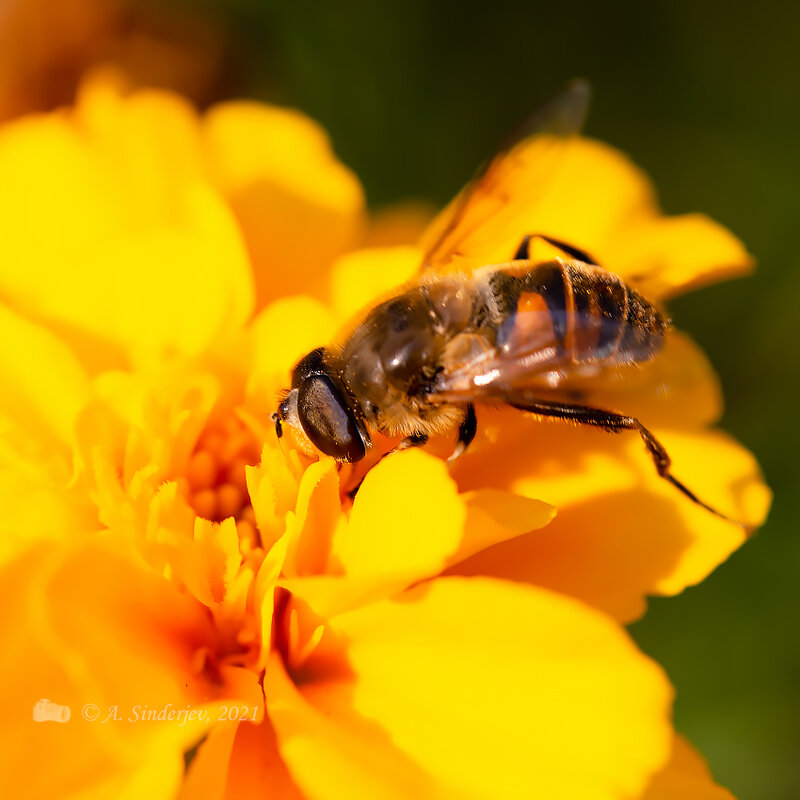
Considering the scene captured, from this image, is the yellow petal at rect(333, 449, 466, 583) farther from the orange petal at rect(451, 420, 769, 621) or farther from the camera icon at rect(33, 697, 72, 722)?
the camera icon at rect(33, 697, 72, 722)

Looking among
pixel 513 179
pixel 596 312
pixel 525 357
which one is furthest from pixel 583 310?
pixel 513 179

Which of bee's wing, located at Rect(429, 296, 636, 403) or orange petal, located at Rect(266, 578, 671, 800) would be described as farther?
bee's wing, located at Rect(429, 296, 636, 403)

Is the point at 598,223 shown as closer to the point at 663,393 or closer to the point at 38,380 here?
the point at 663,393

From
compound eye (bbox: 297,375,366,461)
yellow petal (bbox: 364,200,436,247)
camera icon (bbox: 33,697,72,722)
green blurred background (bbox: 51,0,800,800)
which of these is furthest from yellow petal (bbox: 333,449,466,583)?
green blurred background (bbox: 51,0,800,800)

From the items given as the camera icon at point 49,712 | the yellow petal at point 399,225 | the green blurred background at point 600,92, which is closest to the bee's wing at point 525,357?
the camera icon at point 49,712

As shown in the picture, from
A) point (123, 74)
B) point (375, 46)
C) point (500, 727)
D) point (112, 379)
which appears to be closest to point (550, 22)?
point (375, 46)
